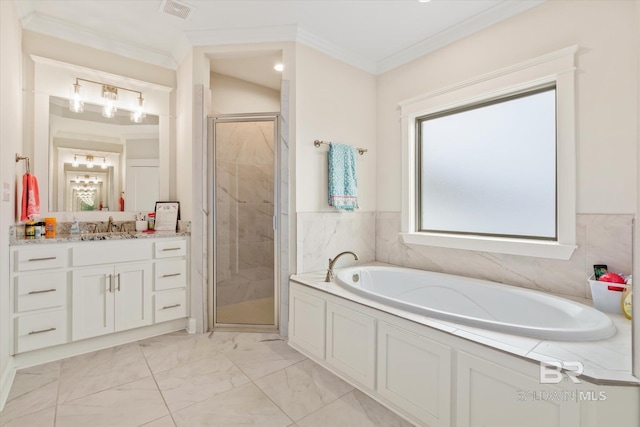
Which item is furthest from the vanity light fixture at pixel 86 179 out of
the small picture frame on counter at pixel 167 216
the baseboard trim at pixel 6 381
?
the baseboard trim at pixel 6 381

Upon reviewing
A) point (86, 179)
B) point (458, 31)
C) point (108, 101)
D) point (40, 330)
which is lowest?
point (40, 330)

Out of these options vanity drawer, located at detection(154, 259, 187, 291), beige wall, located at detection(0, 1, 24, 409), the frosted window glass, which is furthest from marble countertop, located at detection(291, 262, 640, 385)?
beige wall, located at detection(0, 1, 24, 409)

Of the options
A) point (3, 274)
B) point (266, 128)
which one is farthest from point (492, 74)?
point (3, 274)

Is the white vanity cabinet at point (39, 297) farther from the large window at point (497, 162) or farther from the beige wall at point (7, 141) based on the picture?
the large window at point (497, 162)

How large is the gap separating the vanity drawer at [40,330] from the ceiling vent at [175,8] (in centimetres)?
242

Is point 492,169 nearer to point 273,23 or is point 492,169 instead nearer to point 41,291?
point 273,23

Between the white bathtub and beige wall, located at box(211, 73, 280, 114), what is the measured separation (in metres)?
2.24

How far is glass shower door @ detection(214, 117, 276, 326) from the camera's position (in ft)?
9.52

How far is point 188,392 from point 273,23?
2.83 meters

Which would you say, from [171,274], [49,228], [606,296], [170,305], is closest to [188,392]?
[170,305]

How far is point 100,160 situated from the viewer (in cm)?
288

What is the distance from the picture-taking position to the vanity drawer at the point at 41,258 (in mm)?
2119

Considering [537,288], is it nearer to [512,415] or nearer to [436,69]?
[512,415]

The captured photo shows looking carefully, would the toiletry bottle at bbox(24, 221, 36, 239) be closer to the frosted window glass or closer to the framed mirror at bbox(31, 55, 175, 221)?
the framed mirror at bbox(31, 55, 175, 221)
